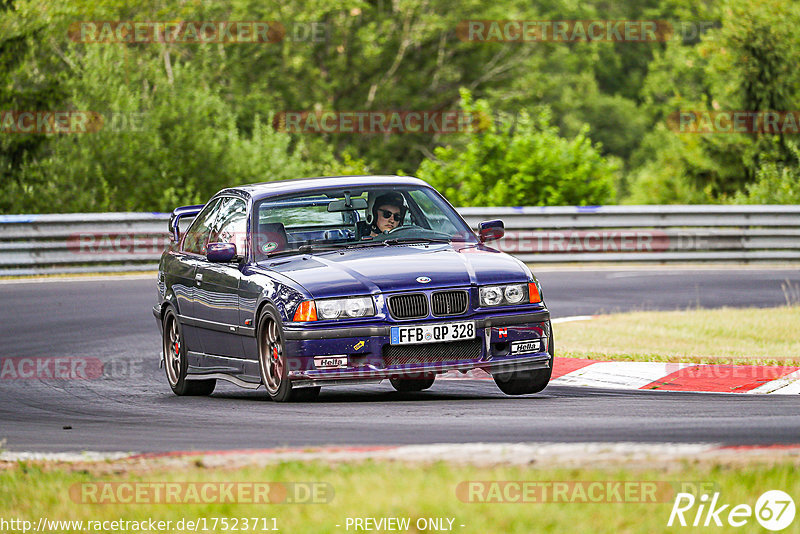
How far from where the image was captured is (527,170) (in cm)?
2697

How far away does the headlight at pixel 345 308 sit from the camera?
29.6ft

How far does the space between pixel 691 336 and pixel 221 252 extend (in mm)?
5447

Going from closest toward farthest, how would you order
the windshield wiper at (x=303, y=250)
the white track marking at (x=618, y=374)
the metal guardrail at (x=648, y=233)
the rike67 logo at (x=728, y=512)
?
1. the rike67 logo at (x=728, y=512)
2. the windshield wiper at (x=303, y=250)
3. the white track marking at (x=618, y=374)
4. the metal guardrail at (x=648, y=233)

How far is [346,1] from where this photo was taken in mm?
47844

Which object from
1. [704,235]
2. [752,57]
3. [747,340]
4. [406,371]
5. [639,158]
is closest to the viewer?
[406,371]

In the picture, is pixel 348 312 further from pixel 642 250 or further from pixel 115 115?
pixel 115 115

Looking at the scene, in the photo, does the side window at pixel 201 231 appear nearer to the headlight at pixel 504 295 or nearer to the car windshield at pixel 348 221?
the car windshield at pixel 348 221

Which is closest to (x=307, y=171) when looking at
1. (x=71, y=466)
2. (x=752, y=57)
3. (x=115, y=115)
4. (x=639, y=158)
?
(x=115, y=115)

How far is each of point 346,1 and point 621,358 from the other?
37.7m

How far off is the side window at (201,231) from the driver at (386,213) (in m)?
1.60

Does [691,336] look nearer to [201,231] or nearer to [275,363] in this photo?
[201,231]

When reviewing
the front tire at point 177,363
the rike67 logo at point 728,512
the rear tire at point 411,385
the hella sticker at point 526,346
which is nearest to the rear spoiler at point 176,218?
the front tire at point 177,363

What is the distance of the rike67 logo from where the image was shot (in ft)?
15.8

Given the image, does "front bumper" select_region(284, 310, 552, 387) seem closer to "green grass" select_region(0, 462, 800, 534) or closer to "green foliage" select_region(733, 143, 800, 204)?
"green grass" select_region(0, 462, 800, 534)
